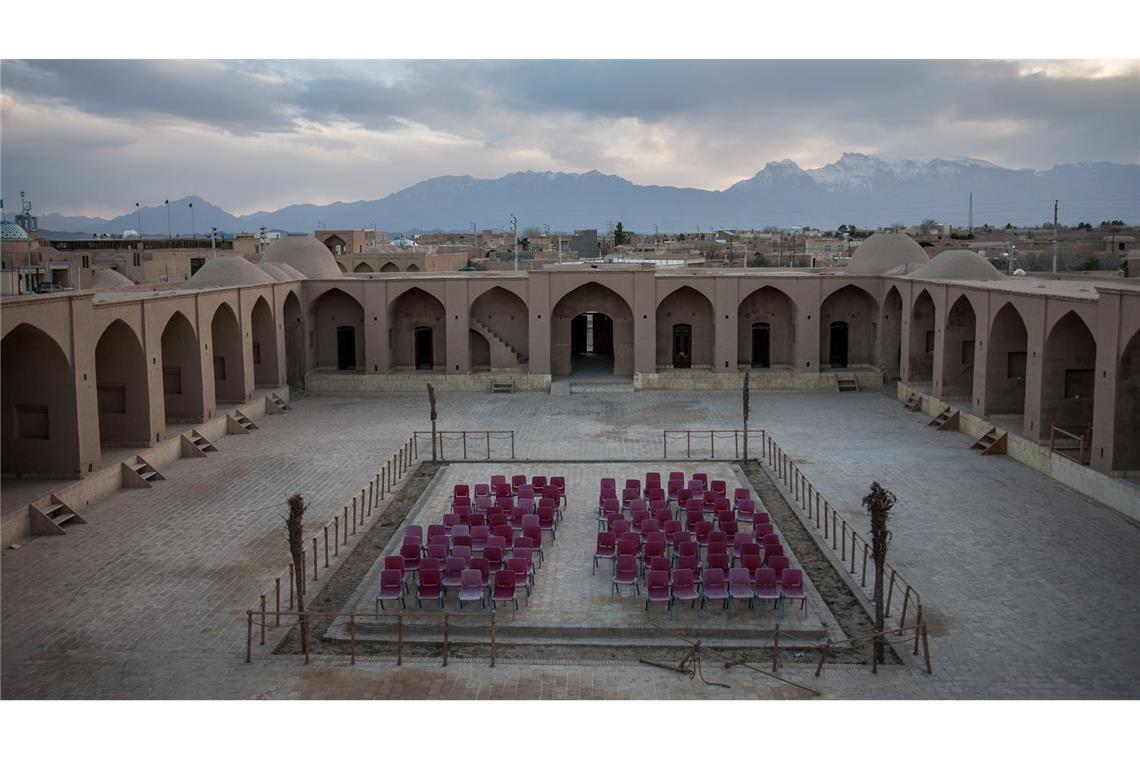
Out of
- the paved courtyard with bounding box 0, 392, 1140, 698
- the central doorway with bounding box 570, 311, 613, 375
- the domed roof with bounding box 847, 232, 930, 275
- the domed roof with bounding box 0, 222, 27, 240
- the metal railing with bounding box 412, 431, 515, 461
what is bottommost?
the paved courtyard with bounding box 0, 392, 1140, 698

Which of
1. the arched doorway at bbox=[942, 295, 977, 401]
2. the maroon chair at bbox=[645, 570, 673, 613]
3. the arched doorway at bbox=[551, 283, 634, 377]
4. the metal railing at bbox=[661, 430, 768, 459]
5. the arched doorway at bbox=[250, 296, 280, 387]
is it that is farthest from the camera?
the arched doorway at bbox=[551, 283, 634, 377]

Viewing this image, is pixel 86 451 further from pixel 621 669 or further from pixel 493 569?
pixel 621 669

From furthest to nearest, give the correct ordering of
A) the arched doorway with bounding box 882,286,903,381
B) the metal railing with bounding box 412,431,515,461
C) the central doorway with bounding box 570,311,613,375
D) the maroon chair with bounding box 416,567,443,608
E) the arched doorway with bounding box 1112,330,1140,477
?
the central doorway with bounding box 570,311,613,375
the arched doorway with bounding box 882,286,903,381
the metal railing with bounding box 412,431,515,461
the arched doorway with bounding box 1112,330,1140,477
the maroon chair with bounding box 416,567,443,608

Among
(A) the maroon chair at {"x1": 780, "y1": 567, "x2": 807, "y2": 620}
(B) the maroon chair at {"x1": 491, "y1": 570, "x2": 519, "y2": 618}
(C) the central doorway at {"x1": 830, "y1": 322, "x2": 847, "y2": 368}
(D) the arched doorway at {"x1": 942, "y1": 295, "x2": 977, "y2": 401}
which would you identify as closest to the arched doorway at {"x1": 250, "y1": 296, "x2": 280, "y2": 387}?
(C) the central doorway at {"x1": 830, "y1": 322, "x2": 847, "y2": 368}

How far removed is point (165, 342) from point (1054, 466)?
71.3 feet

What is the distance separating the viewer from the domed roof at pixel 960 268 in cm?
2989

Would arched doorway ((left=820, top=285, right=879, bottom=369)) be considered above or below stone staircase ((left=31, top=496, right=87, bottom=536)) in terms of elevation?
above

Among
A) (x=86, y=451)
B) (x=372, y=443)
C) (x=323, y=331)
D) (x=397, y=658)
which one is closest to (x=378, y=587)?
(x=397, y=658)

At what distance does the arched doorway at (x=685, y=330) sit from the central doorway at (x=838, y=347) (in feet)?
14.7

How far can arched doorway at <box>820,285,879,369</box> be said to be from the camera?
115 ft

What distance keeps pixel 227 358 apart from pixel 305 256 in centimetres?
884

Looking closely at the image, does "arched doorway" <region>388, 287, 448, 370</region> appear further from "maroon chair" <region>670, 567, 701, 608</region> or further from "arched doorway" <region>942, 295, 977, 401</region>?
"maroon chair" <region>670, 567, 701, 608</region>

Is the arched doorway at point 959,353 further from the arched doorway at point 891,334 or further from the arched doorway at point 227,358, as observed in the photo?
the arched doorway at point 227,358

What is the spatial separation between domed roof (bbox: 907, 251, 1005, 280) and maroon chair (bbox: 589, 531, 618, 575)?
1874 centimetres
